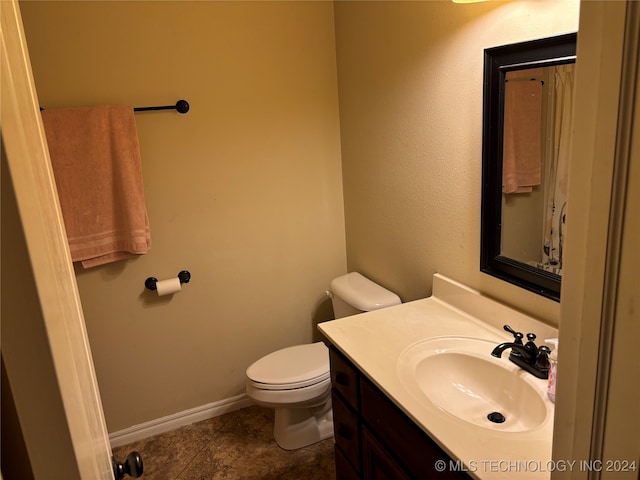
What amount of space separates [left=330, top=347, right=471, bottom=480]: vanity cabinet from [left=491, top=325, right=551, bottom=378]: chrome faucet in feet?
1.26

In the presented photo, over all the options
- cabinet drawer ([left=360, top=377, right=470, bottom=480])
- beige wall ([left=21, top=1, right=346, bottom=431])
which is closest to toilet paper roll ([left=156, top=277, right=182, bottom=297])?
beige wall ([left=21, top=1, right=346, bottom=431])

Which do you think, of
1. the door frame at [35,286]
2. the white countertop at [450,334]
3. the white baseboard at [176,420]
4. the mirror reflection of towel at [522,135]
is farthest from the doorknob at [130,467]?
the white baseboard at [176,420]

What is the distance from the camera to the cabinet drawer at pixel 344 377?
4.95 ft

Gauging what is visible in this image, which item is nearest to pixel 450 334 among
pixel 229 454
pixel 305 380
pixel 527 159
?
pixel 527 159

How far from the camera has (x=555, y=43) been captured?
4.17ft

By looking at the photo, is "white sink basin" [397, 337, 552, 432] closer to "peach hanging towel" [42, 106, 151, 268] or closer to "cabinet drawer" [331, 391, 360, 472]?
"cabinet drawer" [331, 391, 360, 472]

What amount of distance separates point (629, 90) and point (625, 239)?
0.51ft

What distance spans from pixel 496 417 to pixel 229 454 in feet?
4.91

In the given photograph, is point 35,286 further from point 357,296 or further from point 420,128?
point 357,296

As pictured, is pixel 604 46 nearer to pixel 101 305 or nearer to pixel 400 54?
pixel 400 54

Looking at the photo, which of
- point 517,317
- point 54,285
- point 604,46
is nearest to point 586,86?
point 604,46

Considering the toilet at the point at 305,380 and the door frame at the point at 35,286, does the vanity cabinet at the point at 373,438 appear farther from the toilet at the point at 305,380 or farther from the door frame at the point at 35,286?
the door frame at the point at 35,286

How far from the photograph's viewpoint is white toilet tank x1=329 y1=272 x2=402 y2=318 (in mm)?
2129

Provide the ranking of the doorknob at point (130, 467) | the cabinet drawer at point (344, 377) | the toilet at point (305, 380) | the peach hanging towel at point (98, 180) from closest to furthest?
the doorknob at point (130, 467) → the cabinet drawer at point (344, 377) → the peach hanging towel at point (98, 180) → the toilet at point (305, 380)
